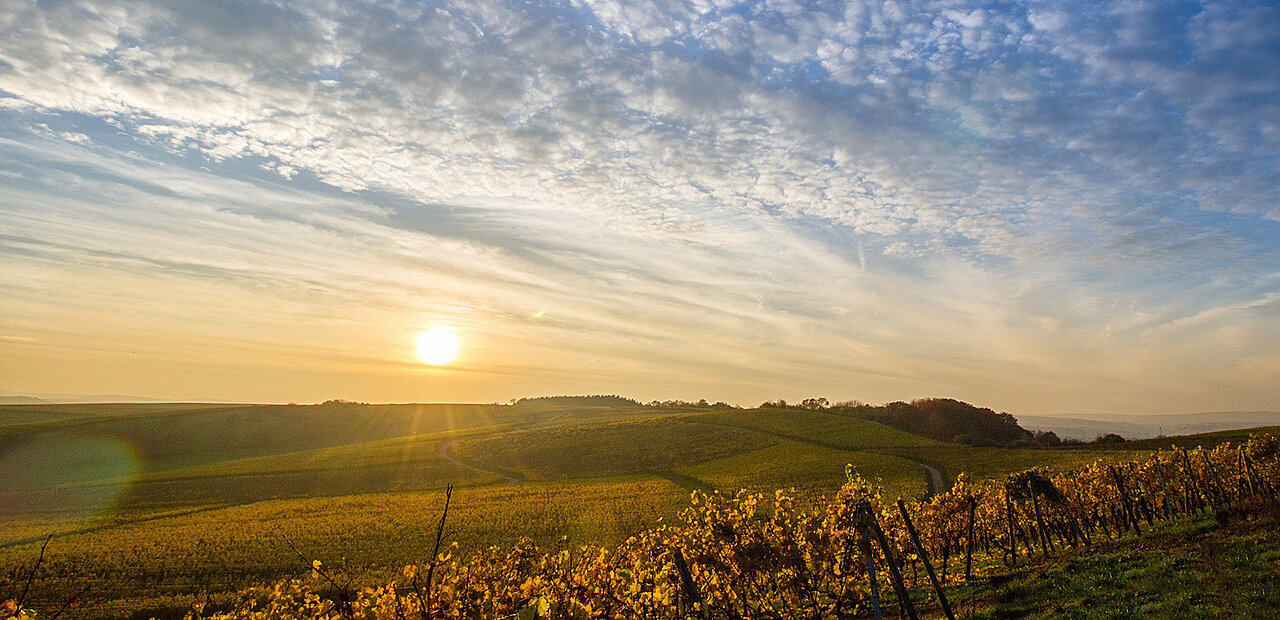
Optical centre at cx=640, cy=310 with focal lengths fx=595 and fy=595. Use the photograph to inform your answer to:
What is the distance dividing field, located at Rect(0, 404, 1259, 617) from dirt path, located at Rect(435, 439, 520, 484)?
0.89 ft

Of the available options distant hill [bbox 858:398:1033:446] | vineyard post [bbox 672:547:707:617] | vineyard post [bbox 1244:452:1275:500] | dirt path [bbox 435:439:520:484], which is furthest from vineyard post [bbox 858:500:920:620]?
distant hill [bbox 858:398:1033:446]

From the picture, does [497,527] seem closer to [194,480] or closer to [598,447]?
[598,447]

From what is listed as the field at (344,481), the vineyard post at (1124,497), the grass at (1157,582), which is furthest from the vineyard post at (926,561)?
the field at (344,481)

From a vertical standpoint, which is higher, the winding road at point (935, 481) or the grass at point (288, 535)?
the winding road at point (935, 481)

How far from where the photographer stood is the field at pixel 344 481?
42.3 metres

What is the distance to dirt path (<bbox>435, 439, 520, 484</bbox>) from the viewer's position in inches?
3292

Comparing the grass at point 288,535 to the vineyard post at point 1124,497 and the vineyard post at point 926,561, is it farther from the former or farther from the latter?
the vineyard post at point 1124,497

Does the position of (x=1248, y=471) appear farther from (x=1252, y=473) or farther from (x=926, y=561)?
(x=926, y=561)

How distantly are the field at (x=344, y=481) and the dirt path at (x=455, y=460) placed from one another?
10.7 inches

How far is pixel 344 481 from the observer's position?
84188 millimetres

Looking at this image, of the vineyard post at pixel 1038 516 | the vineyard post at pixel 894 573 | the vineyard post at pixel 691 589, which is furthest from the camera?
the vineyard post at pixel 1038 516

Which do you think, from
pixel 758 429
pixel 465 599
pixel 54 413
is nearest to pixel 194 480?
pixel 758 429

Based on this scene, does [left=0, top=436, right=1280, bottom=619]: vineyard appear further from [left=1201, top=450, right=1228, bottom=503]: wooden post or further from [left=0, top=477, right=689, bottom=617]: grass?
[left=0, top=477, right=689, bottom=617]: grass

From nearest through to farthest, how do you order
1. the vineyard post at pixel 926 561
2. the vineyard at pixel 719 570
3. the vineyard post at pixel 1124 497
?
the vineyard at pixel 719 570, the vineyard post at pixel 926 561, the vineyard post at pixel 1124 497
